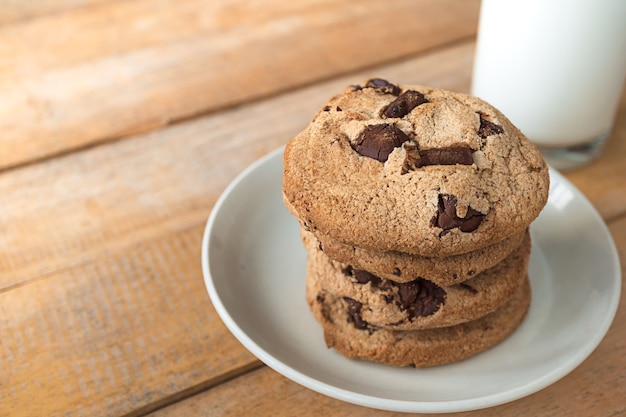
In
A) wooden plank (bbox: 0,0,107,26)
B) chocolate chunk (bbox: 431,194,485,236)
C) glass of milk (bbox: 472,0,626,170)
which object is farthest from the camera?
wooden plank (bbox: 0,0,107,26)

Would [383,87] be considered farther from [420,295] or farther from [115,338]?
[115,338]

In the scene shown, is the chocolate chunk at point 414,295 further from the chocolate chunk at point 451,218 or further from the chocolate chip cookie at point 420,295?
the chocolate chunk at point 451,218

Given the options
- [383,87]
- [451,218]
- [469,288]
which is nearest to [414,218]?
[451,218]

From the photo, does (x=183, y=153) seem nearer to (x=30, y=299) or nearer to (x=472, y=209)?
(x=30, y=299)

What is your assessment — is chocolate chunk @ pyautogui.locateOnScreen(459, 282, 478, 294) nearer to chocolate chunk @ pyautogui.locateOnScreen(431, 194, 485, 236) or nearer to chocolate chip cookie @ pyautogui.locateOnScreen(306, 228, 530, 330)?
chocolate chip cookie @ pyautogui.locateOnScreen(306, 228, 530, 330)

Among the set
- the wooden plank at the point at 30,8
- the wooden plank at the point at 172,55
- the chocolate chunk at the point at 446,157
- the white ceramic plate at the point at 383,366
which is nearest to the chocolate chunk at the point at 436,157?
the chocolate chunk at the point at 446,157

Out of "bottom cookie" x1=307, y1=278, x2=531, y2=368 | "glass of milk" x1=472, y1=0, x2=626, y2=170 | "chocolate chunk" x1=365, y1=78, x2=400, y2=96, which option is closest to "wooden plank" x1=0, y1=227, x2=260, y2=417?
"bottom cookie" x1=307, y1=278, x2=531, y2=368
